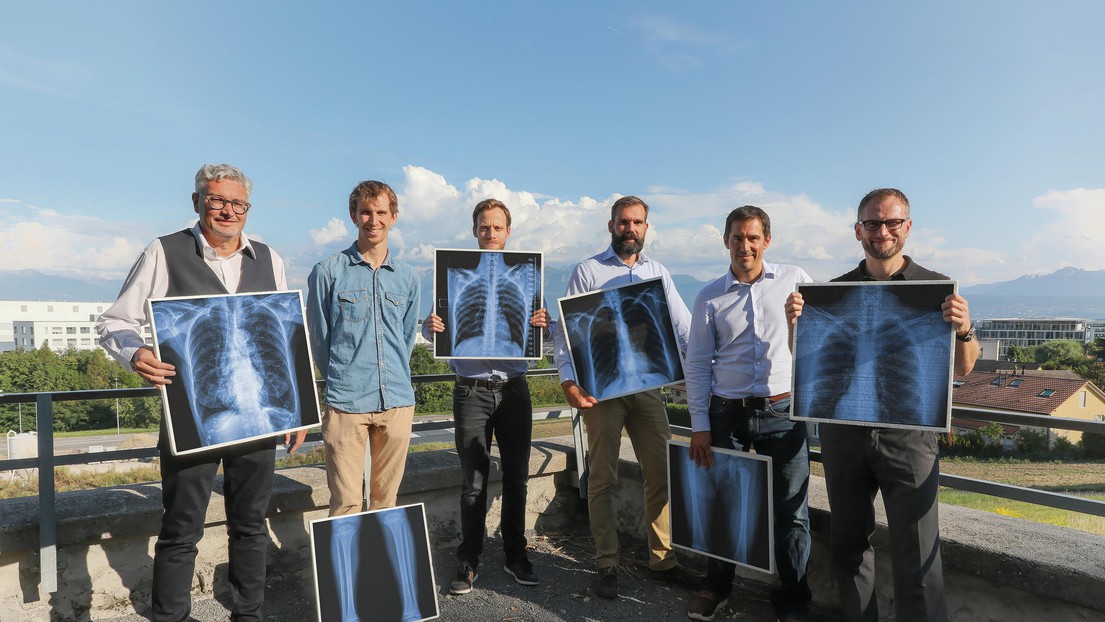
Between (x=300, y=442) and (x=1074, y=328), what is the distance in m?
188

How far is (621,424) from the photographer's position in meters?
3.83

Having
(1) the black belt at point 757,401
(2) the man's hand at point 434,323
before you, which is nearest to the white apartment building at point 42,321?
(2) the man's hand at point 434,323

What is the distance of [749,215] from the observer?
3.21 metres

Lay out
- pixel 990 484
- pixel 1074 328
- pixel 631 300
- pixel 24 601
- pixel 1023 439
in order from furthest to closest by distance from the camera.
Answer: pixel 1074 328
pixel 1023 439
pixel 631 300
pixel 24 601
pixel 990 484

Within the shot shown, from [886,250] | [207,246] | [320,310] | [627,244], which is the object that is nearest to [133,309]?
[207,246]

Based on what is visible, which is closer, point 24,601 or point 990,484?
point 990,484

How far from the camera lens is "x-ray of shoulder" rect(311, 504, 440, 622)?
3.02m

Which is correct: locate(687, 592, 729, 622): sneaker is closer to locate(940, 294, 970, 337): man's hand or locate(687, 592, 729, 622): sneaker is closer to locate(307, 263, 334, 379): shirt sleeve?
locate(940, 294, 970, 337): man's hand

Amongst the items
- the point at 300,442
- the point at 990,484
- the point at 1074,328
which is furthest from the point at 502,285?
the point at 1074,328

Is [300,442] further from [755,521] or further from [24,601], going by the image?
[755,521]

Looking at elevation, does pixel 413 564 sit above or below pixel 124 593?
above

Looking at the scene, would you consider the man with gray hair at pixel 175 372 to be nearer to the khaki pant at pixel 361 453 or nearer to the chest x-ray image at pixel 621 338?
the khaki pant at pixel 361 453

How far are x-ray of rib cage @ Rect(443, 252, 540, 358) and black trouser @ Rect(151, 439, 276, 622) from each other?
4.07ft

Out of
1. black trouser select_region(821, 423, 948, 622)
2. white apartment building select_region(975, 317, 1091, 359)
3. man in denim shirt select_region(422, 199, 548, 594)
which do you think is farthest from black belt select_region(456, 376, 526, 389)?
white apartment building select_region(975, 317, 1091, 359)
